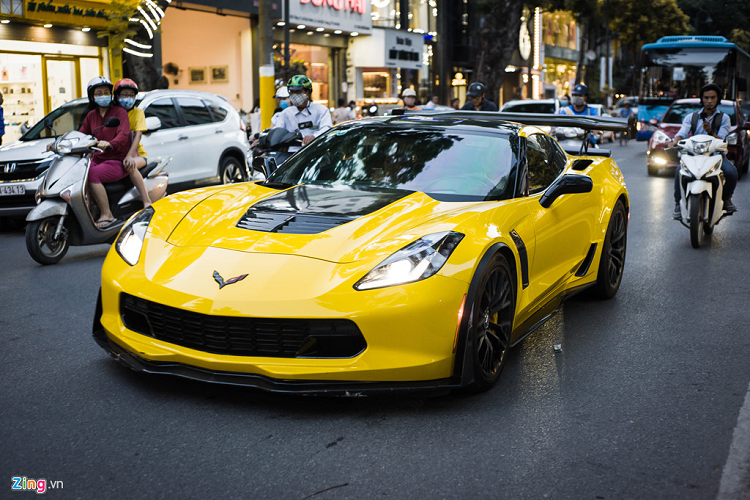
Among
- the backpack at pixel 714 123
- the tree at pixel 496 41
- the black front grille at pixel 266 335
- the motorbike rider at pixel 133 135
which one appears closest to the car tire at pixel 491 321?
the black front grille at pixel 266 335

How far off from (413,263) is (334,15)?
32.8 m

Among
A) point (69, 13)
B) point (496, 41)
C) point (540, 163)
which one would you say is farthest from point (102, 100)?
point (496, 41)

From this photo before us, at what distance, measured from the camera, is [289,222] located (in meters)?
4.56

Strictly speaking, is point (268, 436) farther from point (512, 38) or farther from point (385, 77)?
point (385, 77)

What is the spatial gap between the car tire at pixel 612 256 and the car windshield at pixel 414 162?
1436 mm

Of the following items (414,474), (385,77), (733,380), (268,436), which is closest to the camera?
(414,474)

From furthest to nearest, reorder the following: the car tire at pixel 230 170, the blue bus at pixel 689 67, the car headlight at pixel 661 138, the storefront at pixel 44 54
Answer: the blue bus at pixel 689 67
the storefront at pixel 44 54
the car headlight at pixel 661 138
the car tire at pixel 230 170

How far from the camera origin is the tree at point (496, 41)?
98.8 feet

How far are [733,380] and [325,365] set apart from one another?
7.41 ft

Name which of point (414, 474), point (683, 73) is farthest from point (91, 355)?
point (683, 73)

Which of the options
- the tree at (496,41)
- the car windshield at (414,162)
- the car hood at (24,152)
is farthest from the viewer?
the tree at (496,41)

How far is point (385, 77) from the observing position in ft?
135

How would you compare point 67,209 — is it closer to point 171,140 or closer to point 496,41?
point 171,140

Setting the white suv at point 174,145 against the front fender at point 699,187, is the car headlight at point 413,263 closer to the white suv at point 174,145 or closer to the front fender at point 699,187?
the front fender at point 699,187
